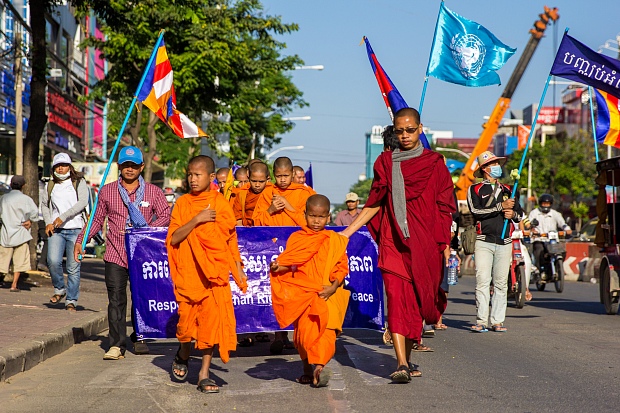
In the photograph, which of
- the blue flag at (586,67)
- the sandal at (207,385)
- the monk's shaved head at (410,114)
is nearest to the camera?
the sandal at (207,385)

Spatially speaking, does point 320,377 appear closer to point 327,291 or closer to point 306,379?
point 306,379

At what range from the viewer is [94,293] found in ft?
51.5

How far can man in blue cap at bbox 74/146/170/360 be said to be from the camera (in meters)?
8.88

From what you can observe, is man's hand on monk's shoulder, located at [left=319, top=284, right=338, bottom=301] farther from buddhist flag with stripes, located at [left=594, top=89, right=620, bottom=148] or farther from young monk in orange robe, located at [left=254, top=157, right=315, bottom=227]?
buddhist flag with stripes, located at [left=594, top=89, right=620, bottom=148]

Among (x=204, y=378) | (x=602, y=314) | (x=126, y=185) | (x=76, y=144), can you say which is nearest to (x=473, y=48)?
(x=602, y=314)

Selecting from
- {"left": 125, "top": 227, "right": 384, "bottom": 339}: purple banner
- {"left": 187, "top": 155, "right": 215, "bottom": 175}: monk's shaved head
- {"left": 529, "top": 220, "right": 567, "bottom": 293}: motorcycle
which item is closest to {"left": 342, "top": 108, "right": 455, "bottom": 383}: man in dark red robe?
{"left": 187, "top": 155, "right": 215, "bottom": 175}: monk's shaved head

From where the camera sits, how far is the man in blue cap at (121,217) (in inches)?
350

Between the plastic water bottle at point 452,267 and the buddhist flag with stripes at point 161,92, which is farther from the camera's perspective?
the plastic water bottle at point 452,267

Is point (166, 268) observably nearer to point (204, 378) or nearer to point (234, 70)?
point (204, 378)

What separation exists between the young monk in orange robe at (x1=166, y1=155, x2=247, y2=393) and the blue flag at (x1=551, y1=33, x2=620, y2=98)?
8.05 meters

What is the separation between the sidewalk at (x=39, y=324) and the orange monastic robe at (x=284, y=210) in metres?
2.23

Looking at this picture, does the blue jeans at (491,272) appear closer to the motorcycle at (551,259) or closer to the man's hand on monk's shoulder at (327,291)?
the man's hand on monk's shoulder at (327,291)

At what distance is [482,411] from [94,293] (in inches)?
409

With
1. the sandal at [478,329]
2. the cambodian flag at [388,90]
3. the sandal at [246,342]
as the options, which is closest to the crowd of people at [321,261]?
the sandal at [246,342]
